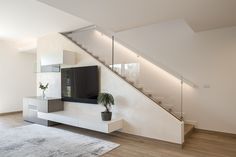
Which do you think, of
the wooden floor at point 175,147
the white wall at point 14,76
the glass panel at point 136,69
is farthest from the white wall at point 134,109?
the white wall at point 14,76

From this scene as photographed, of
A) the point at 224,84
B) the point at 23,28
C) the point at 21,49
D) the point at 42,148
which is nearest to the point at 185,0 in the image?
the point at 224,84

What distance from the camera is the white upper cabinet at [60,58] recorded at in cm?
561

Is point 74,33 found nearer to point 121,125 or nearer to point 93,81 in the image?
point 93,81

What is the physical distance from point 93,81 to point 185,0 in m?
3.22

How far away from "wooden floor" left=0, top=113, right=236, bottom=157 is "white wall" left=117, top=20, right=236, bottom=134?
20.2 inches

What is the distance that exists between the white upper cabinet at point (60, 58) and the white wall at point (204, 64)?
8.37 ft

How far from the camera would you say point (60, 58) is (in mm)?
5668

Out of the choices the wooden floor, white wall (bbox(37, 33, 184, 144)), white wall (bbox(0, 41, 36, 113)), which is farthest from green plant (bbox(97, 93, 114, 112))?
white wall (bbox(0, 41, 36, 113))

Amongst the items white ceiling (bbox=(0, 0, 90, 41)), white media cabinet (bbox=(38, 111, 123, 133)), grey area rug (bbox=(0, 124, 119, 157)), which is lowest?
grey area rug (bbox=(0, 124, 119, 157))

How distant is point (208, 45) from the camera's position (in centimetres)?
481

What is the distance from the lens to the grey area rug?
344 cm

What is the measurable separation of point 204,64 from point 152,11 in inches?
88.8

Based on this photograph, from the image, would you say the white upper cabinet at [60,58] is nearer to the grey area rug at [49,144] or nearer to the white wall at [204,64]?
the grey area rug at [49,144]

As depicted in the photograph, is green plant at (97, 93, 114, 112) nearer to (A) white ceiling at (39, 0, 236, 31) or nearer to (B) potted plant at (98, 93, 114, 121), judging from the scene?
(B) potted plant at (98, 93, 114, 121)
